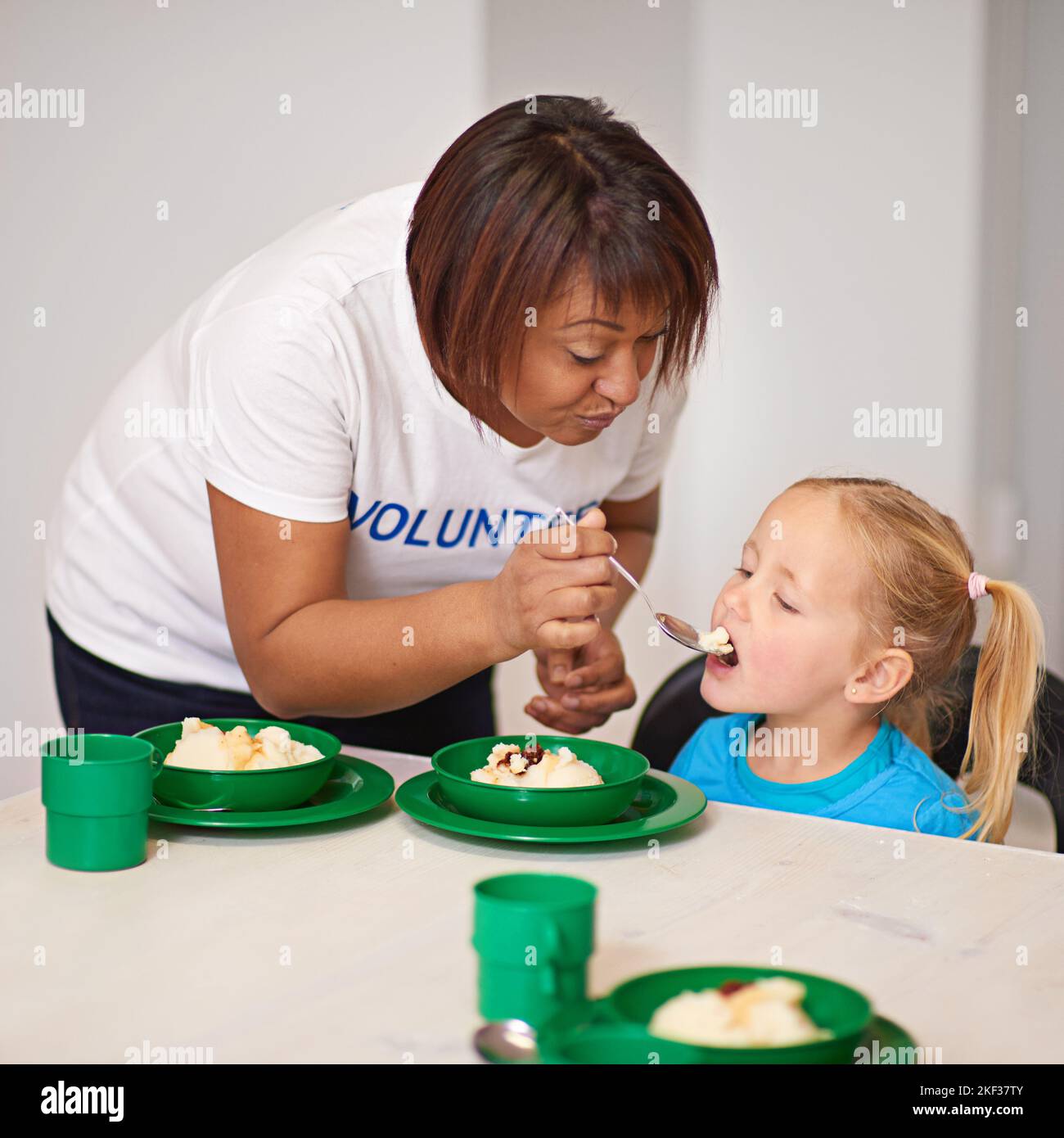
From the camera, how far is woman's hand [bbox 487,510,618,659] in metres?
1.35

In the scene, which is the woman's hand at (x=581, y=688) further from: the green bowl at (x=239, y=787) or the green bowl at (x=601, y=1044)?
the green bowl at (x=601, y=1044)

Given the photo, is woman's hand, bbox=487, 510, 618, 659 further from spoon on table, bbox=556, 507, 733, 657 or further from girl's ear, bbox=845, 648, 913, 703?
girl's ear, bbox=845, 648, 913, 703

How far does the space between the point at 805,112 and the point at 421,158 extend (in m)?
0.88

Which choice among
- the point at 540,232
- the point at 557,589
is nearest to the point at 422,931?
the point at 557,589

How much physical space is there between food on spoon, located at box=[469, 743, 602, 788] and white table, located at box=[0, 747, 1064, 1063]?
0.07 m

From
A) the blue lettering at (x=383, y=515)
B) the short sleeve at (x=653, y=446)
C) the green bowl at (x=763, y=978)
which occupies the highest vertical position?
the short sleeve at (x=653, y=446)

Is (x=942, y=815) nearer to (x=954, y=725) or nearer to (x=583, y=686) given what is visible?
(x=954, y=725)

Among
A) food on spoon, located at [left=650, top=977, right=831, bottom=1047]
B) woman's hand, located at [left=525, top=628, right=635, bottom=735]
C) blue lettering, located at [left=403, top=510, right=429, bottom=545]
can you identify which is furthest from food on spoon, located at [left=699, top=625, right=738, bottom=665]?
food on spoon, located at [left=650, top=977, right=831, bottom=1047]

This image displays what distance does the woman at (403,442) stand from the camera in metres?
1.37

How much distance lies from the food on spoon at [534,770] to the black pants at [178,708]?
1.49 ft

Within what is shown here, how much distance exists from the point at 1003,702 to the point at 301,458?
2.90 feet

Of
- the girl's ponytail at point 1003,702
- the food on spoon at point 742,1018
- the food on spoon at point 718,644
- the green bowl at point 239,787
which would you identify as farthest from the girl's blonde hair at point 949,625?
the food on spoon at point 742,1018

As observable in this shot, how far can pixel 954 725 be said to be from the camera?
5.65 feet

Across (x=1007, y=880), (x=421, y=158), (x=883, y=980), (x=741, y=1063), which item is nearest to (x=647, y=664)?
(x=421, y=158)
